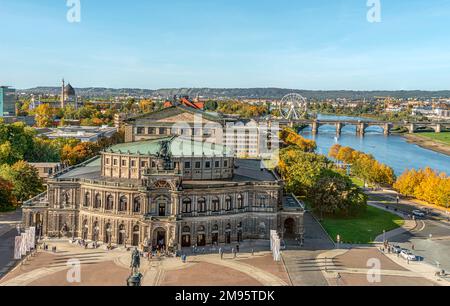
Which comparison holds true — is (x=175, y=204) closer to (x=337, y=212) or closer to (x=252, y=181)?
(x=252, y=181)

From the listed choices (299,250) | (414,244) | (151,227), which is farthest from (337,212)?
(151,227)

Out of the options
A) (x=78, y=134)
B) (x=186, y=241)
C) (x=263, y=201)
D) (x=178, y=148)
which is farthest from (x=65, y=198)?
(x=78, y=134)

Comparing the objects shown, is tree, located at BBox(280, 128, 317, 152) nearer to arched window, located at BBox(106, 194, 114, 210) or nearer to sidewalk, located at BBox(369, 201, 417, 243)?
sidewalk, located at BBox(369, 201, 417, 243)

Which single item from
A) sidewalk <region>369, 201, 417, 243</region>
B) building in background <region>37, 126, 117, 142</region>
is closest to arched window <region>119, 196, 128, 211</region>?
sidewalk <region>369, 201, 417, 243</region>

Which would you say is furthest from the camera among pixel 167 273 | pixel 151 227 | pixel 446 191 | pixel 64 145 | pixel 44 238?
pixel 64 145

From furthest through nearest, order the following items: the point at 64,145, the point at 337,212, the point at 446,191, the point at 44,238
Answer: the point at 64,145 → the point at 446,191 → the point at 337,212 → the point at 44,238

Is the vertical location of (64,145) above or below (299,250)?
above

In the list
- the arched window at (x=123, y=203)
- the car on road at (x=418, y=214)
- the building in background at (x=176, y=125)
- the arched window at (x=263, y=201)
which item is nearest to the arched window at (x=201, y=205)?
the arched window at (x=263, y=201)

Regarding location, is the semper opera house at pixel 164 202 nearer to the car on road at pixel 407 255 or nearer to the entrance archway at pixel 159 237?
the entrance archway at pixel 159 237
